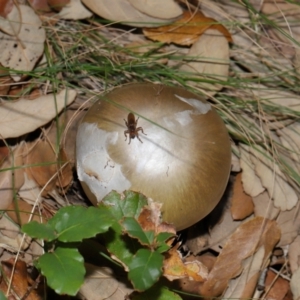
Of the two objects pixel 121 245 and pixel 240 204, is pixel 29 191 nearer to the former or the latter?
pixel 121 245

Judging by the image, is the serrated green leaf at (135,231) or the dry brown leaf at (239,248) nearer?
the serrated green leaf at (135,231)

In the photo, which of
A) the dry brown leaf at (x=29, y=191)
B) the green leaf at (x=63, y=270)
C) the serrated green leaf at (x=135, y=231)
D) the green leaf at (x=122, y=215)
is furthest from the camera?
the dry brown leaf at (x=29, y=191)

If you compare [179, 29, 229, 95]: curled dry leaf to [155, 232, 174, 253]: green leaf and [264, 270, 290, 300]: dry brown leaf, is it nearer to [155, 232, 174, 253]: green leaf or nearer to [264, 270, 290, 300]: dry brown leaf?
[264, 270, 290, 300]: dry brown leaf

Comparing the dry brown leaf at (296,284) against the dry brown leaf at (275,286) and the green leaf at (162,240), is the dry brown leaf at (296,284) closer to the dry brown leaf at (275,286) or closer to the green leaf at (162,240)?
the dry brown leaf at (275,286)

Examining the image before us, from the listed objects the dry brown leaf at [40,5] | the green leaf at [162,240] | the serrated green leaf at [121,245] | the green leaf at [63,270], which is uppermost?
the dry brown leaf at [40,5]

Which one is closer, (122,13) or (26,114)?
(26,114)

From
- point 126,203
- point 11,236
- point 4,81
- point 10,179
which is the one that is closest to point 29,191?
point 10,179

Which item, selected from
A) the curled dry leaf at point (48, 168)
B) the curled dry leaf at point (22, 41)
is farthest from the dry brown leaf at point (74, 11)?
the curled dry leaf at point (48, 168)
